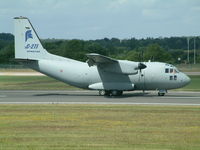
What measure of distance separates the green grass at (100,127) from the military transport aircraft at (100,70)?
9.10 meters

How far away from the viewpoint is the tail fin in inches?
1539

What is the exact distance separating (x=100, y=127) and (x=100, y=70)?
60.6 ft

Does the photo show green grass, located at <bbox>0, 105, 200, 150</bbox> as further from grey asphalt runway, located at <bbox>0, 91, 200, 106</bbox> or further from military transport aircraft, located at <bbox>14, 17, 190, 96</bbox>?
military transport aircraft, located at <bbox>14, 17, 190, 96</bbox>

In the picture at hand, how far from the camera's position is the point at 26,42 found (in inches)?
1544

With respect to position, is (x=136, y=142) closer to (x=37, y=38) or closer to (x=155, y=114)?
(x=155, y=114)

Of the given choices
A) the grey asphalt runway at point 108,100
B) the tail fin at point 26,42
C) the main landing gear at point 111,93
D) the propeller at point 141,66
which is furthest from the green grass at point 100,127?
the tail fin at point 26,42

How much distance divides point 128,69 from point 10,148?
22960mm

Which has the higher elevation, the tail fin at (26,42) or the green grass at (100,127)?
the tail fin at (26,42)

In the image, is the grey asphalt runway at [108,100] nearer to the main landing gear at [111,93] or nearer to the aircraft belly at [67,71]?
the main landing gear at [111,93]

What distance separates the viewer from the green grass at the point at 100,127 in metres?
15.2

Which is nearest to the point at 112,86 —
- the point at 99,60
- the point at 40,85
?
the point at 99,60

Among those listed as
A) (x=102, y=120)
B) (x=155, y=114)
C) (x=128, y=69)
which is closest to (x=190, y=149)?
(x=102, y=120)

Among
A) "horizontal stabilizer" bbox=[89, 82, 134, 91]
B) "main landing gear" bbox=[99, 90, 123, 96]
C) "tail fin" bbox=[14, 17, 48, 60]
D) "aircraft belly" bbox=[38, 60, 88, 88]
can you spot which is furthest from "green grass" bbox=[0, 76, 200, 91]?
"horizontal stabilizer" bbox=[89, 82, 134, 91]

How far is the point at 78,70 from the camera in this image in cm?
3825
